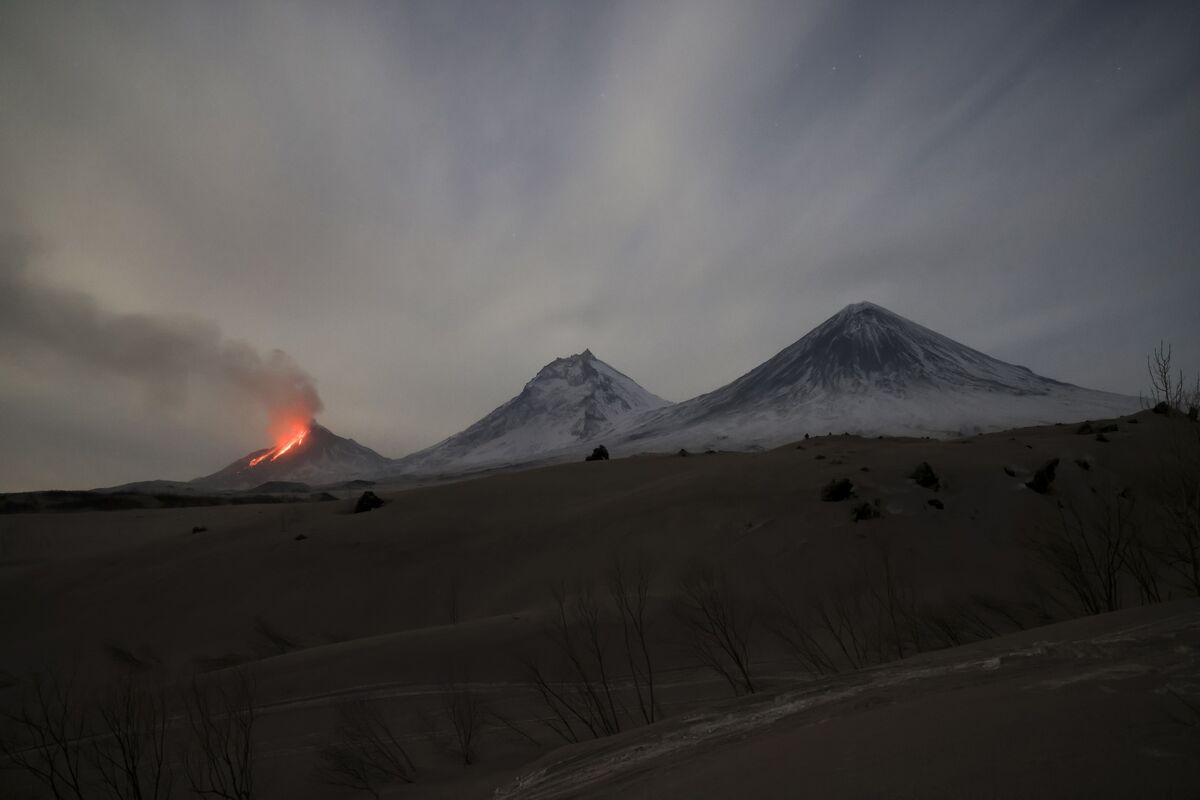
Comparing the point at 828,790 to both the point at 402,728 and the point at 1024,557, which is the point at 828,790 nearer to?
the point at 402,728

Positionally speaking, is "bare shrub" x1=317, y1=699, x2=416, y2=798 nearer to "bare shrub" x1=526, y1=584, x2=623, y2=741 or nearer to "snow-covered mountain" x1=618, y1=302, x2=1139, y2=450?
"bare shrub" x1=526, y1=584, x2=623, y2=741

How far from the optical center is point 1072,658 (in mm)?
3953

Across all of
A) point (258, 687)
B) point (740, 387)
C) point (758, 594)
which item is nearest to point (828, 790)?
point (258, 687)

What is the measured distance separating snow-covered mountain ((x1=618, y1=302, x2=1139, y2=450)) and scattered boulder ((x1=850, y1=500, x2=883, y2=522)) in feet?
200

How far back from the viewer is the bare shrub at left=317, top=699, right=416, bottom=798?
647 centimetres

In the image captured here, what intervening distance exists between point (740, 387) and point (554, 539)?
101 meters

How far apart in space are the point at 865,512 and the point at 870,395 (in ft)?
271

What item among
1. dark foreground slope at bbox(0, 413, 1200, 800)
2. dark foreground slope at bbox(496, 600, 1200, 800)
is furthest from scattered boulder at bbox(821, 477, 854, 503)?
dark foreground slope at bbox(496, 600, 1200, 800)

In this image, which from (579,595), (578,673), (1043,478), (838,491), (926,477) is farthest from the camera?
(926,477)

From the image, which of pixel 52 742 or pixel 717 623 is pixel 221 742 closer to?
pixel 52 742

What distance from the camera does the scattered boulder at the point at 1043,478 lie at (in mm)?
16828

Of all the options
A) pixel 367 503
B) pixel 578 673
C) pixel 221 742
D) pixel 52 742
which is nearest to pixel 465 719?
pixel 578 673

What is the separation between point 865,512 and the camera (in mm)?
16109

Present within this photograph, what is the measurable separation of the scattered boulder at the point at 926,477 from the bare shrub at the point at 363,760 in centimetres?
1560
